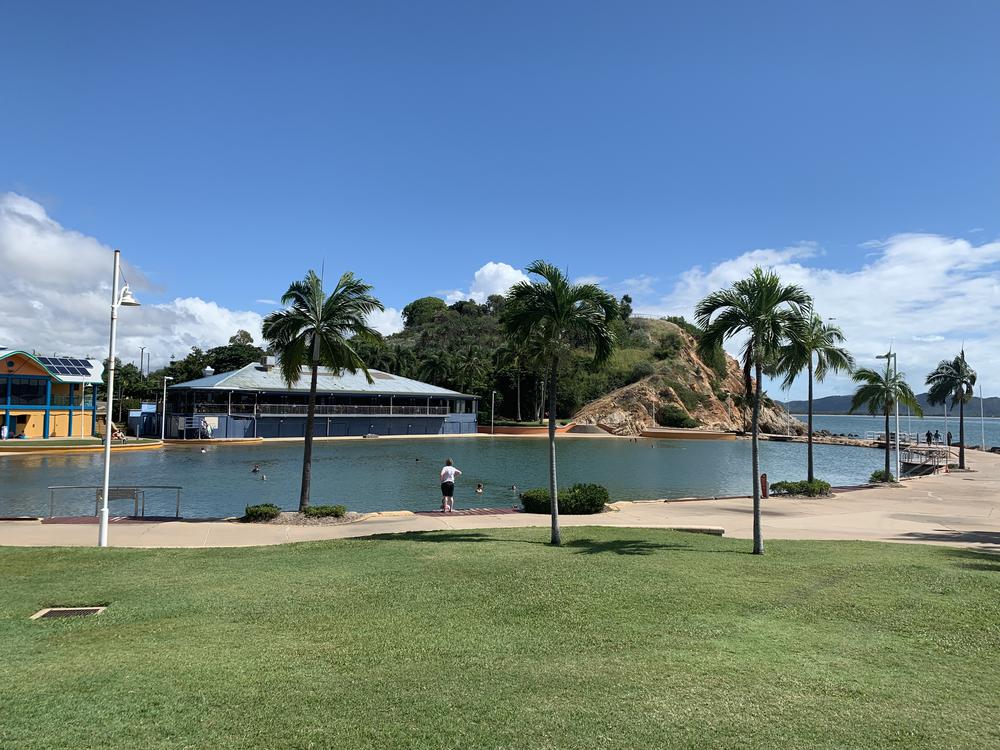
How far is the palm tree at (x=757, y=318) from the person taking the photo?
42.6 feet

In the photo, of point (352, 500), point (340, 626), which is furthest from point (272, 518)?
point (340, 626)

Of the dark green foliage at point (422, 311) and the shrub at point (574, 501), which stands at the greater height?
the dark green foliage at point (422, 311)

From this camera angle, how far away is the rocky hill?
104 metres

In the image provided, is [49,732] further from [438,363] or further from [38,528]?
[438,363]

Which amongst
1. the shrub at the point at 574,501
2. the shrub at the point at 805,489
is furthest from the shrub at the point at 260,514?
the shrub at the point at 805,489

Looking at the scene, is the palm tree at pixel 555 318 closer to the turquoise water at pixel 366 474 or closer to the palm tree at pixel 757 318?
the palm tree at pixel 757 318

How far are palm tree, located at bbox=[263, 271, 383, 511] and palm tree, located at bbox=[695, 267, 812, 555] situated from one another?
33.7ft

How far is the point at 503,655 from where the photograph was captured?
6.12 m

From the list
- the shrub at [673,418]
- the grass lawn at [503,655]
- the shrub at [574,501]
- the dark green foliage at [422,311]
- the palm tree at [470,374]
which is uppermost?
the dark green foliage at [422,311]

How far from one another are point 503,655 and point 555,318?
27.8ft

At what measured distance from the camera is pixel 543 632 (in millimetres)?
6895

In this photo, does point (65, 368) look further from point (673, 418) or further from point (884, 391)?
point (673, 418)

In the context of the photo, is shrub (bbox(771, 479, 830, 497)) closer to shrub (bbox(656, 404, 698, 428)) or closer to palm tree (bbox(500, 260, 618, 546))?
palm tree (bbox(500, 260, 618, 546))

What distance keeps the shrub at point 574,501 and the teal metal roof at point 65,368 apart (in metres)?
56.0
